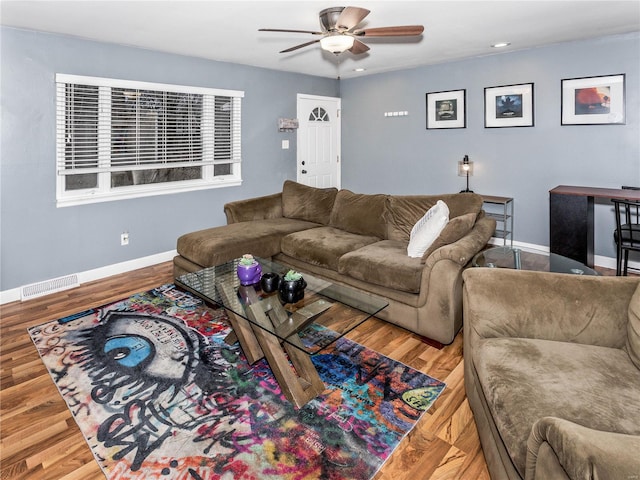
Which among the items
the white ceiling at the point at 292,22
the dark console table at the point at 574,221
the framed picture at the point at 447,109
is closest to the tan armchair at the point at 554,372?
the white ceiling at the point at 292,22

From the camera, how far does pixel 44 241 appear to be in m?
3.90

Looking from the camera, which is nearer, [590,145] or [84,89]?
[84,89]

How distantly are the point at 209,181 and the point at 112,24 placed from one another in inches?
83.6

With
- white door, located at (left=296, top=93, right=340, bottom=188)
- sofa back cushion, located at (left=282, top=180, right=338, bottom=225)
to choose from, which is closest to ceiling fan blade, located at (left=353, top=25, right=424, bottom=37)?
sofa back cushion, located at (left=282, top=180, right=338, bottom=225)

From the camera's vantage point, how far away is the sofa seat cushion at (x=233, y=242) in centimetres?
359

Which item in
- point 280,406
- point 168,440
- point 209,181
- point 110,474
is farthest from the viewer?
point 209,181

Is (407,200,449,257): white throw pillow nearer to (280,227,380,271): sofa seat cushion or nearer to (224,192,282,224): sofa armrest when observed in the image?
(280,227,380,271): sofa seat cushion

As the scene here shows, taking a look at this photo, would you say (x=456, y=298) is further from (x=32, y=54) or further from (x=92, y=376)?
(x=32, y=54)

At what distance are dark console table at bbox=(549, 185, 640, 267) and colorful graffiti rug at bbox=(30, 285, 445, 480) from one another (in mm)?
2731

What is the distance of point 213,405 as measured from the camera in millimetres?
2164

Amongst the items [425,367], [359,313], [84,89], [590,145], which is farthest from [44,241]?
[590,145]

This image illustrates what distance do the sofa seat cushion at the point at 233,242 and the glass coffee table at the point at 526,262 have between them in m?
1.90

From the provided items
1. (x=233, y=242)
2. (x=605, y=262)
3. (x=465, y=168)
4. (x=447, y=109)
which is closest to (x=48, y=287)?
(x=233, y=242)

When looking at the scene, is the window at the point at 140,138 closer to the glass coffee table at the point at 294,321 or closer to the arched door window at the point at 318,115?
the arched door window at the point at 318,115
